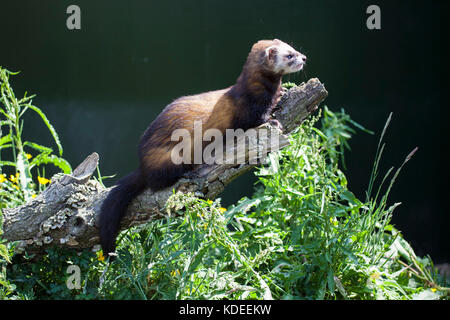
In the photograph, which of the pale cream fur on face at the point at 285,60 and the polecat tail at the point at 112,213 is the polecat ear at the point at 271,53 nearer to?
the pale cream fur on face at the point at 285,60

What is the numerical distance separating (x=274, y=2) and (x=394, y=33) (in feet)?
3.04

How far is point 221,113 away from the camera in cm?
220

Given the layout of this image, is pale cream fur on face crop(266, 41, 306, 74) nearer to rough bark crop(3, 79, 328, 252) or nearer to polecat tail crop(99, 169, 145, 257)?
rough bark crop(3, 79, 328, 252)

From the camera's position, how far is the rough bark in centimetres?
195

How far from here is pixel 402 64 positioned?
131 inches

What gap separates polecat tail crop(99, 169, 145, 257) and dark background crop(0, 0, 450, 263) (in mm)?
1513

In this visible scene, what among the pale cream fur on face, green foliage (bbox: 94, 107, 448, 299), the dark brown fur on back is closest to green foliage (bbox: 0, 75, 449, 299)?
green foliage (bbox: 94, 107, 448, 299)

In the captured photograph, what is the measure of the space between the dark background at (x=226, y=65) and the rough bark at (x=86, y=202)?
1.21m

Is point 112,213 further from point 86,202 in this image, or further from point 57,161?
point 57,161

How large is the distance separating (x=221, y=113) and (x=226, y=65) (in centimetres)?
125
